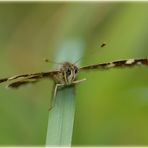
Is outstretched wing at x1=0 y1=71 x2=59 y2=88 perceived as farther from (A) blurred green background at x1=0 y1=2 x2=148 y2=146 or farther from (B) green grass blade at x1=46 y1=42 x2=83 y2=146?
(A) blurred green background at x1=0 y1=2 x2=148 y2=146

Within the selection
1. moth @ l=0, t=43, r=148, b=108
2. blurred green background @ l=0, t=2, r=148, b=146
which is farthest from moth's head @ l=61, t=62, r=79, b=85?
blurred green background @ l=0, t=2, r=148, b=146

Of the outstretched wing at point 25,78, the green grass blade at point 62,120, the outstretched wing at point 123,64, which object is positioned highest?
the outstretched wing at point 123,64

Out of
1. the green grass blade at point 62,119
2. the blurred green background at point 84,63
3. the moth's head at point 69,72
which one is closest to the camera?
the green grass blade at point 62,119

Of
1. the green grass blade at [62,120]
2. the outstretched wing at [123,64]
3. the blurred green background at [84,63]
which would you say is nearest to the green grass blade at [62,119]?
the green grass blade at [62,120]

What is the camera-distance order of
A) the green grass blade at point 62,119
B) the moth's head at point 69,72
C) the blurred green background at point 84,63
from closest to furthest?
the green grass blade at point 62,119, the moth's head at point 69,72, the blurred green background at point 84,63

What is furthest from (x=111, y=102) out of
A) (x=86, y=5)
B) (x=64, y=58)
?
(x=86, y=5)

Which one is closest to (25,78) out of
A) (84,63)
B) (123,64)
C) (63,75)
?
(63,75)

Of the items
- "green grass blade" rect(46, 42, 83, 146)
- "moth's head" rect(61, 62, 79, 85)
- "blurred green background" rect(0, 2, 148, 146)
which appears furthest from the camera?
"blurred green background" rect(0, 2, 148, 146)

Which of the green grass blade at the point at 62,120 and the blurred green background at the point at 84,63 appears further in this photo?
the blurred green background at the point at 84,63

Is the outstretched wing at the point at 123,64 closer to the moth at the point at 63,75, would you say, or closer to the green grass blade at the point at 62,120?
the moth at the point at 63,75
